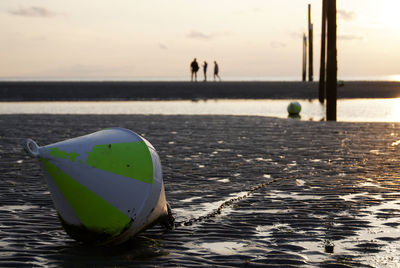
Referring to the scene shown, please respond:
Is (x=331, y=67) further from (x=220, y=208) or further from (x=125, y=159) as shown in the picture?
(x=125, y=159)

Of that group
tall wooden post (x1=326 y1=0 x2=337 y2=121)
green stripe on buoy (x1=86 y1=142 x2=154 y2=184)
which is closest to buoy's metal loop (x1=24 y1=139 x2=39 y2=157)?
green stripe on buoy (x1=86 y1=142 x2=154 y2=184)

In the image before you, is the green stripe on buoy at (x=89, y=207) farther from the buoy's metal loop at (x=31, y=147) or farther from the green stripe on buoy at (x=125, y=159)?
the green stripe on buoy at (x=125, y=159)

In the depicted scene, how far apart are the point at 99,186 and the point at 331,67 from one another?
54.4ft

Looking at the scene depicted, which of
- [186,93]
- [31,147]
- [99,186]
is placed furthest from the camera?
[186,93]

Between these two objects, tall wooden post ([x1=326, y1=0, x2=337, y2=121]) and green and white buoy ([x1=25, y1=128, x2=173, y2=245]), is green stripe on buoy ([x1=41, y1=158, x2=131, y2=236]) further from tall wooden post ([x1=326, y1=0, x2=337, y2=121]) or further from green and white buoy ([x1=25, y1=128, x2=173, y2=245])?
tall wooden post ([x1=326, y1=0, x2=337, y2=121])

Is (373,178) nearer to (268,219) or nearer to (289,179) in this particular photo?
(289,179)

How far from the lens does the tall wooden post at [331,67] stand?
2050 cm

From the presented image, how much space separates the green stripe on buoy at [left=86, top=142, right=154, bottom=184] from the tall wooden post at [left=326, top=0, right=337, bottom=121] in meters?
15.5

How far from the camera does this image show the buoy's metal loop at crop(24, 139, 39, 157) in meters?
5.12

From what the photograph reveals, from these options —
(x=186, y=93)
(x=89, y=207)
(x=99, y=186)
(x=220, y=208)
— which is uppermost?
(x=186, y=93)

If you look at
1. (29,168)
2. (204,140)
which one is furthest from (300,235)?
(204,140)

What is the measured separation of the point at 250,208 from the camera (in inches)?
285

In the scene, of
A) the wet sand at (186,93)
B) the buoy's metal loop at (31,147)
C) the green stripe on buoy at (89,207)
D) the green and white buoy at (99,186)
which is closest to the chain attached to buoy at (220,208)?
the green and white buoy at (99,186)

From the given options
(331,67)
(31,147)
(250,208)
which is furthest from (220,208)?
(331,67)
